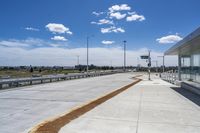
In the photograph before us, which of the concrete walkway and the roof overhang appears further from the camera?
the roof overhang

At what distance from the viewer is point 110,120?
929 centimetres

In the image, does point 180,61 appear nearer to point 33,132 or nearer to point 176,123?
point 176,123

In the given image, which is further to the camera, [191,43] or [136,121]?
[191,43]

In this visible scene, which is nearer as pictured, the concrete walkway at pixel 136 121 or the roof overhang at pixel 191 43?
the concrete walkway at pixel 136 121

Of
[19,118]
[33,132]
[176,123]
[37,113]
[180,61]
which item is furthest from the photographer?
[180,61]

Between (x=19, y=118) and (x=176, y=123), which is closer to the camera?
(x=176, y=123)

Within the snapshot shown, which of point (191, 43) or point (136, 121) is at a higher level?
point (191, 43)

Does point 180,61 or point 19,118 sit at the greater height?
point 180,61

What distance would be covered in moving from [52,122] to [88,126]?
4.46ft

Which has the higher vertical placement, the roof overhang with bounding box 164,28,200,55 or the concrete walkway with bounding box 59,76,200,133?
the roof overhang with bounding box 164,28,200,55

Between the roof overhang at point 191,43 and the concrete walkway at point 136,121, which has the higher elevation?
the roof overhang at point 191,43

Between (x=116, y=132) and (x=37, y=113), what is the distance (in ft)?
14.6

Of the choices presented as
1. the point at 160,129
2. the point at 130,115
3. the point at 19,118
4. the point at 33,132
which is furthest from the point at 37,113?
the point at 160,129

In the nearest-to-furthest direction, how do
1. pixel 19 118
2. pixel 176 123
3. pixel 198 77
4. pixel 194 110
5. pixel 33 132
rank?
1. pixel 33 132
2. pixel 176 123
3. pixel 19 118
4. pixel 194 110
5. pixel 198 77
